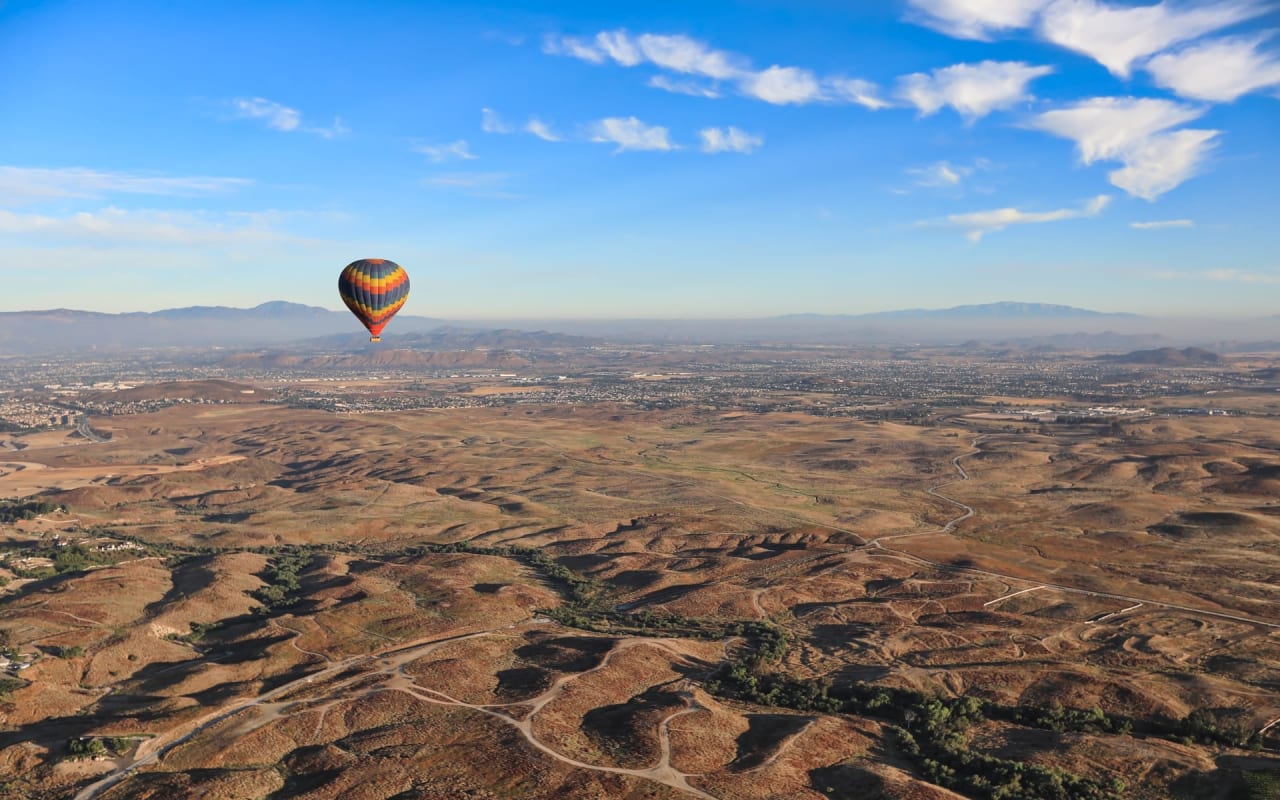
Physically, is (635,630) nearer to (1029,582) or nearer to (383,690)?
(383,690)

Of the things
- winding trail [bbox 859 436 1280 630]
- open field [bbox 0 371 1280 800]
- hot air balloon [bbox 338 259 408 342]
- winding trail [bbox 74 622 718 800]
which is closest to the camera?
winding trail [bbox 74 622 718 800]

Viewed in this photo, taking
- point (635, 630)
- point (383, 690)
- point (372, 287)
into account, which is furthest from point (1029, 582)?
point (372, 287)

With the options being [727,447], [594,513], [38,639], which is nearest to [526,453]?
[727,447]

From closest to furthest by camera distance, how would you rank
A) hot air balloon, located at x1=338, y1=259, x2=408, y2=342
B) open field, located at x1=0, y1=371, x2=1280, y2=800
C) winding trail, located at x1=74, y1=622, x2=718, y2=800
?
1. winding trail, located at x1=74, y1=622, x2=718, y2=800
2. open field, located at x1=0, y1=371, x2=1280, y2=800
3. hot air balloon, located at x1=338, y1=259, x2=408, y2=342

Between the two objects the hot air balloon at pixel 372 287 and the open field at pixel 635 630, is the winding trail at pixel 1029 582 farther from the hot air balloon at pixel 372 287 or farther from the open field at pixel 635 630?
the hot air balloon at pixel 372 287

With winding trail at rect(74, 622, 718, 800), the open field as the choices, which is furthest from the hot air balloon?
winding trail at rect(74, 622, 718, 800)

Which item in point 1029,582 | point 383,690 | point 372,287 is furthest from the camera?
point 372,287

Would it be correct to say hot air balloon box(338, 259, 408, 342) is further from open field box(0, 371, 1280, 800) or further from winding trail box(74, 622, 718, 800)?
winding trail box(74, 622, 718, 800)
